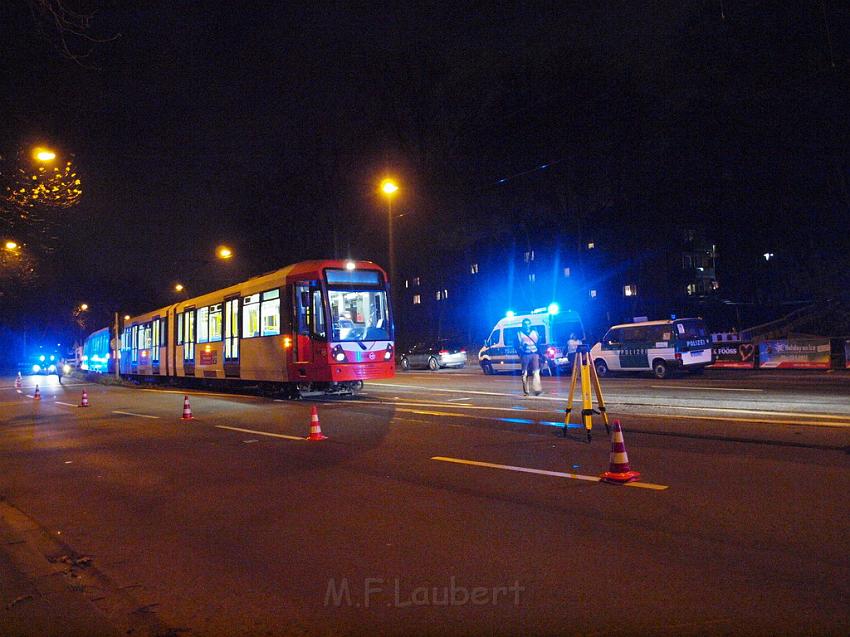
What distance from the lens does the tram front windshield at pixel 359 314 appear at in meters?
17.8

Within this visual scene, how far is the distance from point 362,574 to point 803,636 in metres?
2.73

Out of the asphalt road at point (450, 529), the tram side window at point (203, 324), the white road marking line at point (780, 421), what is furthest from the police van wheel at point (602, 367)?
the tram side window at point (203, 324)

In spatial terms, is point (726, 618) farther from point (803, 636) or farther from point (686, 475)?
point (686, 475)

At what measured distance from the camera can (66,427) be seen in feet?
49.5

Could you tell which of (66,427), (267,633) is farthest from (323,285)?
(267,633)

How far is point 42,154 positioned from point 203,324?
35.5 ft

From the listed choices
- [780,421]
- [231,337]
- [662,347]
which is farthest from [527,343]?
[231,337]

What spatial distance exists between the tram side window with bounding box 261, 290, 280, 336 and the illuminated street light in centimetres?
640

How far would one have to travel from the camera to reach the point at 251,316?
20.5 m

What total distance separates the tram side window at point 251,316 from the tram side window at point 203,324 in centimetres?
357

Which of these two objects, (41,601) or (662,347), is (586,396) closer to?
(41,601)

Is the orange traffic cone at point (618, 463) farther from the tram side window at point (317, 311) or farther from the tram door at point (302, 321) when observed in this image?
the tram door at point (302, 321)

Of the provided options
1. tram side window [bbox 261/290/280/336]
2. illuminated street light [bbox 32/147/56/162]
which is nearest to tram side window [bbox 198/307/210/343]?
tram side window [bbox 261/290/280/336]

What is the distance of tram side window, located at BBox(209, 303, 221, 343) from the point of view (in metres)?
23.1
